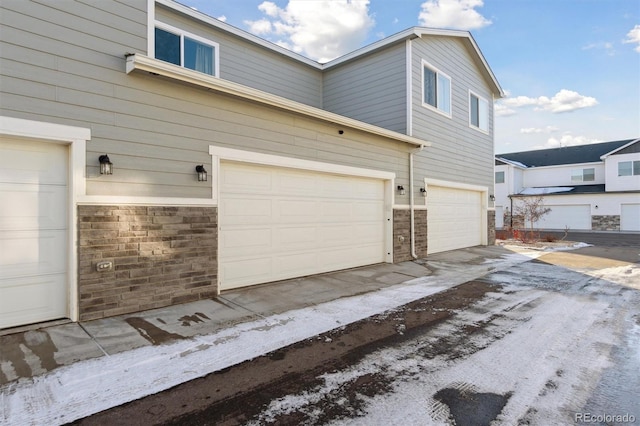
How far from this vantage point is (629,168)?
80.6 feet

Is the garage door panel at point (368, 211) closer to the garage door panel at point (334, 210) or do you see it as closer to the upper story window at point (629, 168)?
the garage door panel at point (334, 210)

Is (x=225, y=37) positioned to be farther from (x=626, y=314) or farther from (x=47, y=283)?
(x=626, y=314)

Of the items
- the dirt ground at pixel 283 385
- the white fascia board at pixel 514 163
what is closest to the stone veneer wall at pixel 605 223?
the white fascia board at pixel 514 163

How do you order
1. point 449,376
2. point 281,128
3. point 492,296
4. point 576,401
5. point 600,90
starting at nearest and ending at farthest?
point 576,401
point 449,376
point 492,296
point 281,128
point 600,90

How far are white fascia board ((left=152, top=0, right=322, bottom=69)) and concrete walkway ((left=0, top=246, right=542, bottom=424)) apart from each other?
21.5 ft

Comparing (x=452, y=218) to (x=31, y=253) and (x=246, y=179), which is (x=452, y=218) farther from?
(x=31, y=253)

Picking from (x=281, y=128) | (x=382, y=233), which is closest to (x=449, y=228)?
(x=382, y=233)

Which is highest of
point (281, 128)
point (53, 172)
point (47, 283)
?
point (281, 128)

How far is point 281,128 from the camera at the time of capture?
6609 mm

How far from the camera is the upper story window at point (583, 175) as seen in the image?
90.3 ft

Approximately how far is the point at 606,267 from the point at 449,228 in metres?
4.23

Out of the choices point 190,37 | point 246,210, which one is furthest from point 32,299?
point 190,37

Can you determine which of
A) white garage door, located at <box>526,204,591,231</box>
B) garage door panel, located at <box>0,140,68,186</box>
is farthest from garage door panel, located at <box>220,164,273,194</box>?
white garage door, located at <box>526,204,591,231</box>

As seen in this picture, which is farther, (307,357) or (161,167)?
(161,167)
